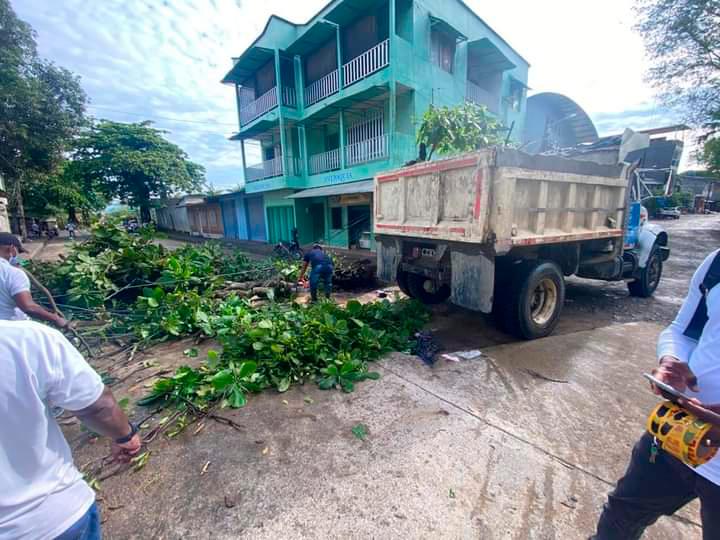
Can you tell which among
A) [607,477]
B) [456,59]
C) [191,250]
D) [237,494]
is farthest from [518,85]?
[237,494]

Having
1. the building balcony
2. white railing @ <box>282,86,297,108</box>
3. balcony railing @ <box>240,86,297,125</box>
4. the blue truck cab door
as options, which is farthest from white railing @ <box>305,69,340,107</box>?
the blue truck cab door

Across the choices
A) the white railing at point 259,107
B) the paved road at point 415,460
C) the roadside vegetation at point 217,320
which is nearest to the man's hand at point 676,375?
the paved road at point 415,460

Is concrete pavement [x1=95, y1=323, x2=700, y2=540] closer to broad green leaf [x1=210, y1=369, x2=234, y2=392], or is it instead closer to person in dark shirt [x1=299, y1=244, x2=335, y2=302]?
broad green leaf [x1=210, y1=369, x2=234, y2=392]

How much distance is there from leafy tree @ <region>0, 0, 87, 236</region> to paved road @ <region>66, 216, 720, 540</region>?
774 inches

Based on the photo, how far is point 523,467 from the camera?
2074 mm

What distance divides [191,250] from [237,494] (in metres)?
6.10

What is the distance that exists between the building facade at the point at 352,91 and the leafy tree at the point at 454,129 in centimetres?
341

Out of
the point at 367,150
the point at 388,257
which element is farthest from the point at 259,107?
the point at 388,257

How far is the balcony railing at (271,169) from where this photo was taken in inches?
549

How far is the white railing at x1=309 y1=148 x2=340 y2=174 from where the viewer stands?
1249 centimetres

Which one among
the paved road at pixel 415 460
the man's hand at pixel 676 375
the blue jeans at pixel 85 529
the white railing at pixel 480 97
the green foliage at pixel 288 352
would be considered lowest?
the paved road at pixel 415 460

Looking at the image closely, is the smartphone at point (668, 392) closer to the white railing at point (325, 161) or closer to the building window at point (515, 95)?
the white railing at point (325, 161)

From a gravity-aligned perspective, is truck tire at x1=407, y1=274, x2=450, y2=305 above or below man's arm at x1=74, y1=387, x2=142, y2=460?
below

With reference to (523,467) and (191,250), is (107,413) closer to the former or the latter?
(523,467)
